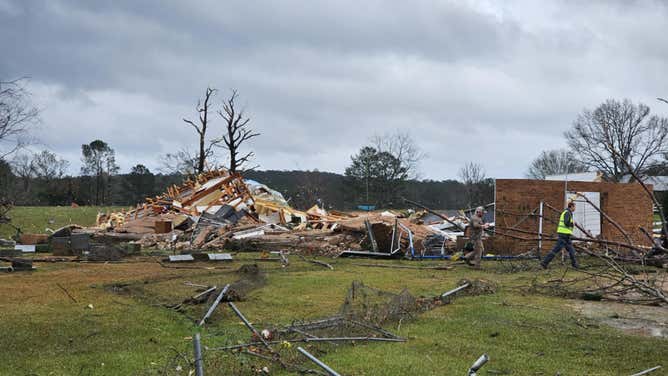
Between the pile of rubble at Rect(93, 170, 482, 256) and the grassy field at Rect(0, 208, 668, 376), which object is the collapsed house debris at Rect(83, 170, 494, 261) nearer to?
the pile of rubble at Rect(93, 170, 482, 256)

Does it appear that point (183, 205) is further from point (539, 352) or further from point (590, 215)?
point (539, 352)

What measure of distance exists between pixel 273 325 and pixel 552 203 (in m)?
14.0

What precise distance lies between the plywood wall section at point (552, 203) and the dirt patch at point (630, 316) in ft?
26.8

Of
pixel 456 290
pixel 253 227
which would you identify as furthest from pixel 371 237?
pixel 456 290

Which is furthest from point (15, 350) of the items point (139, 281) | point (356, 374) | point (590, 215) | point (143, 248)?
point (590, 215)

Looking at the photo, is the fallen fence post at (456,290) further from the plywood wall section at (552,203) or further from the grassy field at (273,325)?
the plywood wall section at (552,203)

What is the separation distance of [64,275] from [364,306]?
25.4 ft

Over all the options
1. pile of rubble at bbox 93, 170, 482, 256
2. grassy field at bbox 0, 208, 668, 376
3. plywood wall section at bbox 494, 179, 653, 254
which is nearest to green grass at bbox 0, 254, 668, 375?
grassy field at bbox 0, 208, 668, 376

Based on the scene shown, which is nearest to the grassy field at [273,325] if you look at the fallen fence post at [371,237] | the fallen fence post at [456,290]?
the fallen fence post at [456,290]

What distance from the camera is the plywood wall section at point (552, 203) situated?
18.1 meters

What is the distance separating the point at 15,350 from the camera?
6000 millimetres

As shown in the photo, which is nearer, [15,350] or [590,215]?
[15,350]

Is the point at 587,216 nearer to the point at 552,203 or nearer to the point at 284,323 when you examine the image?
the point at 552,203

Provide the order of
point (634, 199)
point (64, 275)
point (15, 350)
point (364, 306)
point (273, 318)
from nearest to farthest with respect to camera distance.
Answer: point (15, 350)
point (364, 306)
point (273, 318)
point (64, 275)
point (634, 199)
